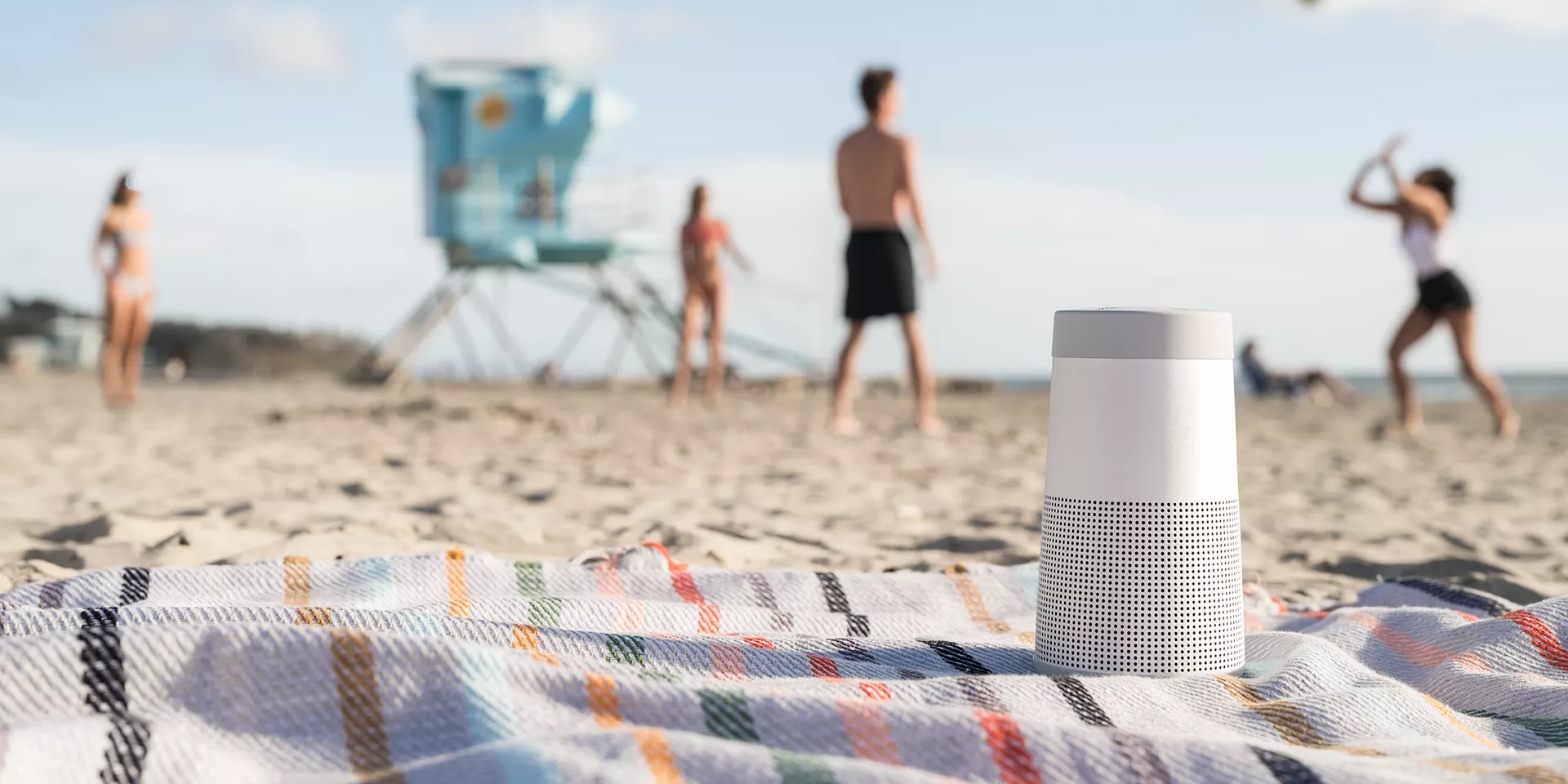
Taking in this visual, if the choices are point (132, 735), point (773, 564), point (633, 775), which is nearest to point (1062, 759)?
point (633, 775)

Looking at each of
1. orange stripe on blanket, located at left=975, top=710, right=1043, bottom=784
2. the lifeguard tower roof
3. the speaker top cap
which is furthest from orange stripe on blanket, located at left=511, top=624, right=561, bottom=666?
the lifeguard tower roof

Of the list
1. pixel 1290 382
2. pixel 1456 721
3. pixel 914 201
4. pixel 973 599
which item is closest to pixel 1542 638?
pixel 1456 721

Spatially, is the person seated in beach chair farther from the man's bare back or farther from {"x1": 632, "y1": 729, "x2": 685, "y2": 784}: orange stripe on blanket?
{"x1": 632, "y1": 729, "x2": 685, "y2": 784}: orange stripe on blanket

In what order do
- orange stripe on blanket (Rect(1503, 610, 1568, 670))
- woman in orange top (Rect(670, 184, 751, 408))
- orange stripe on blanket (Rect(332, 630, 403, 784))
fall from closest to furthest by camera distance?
orange stripe on blanket (Rect(332, 630, 403, 784)) → orange stripe on blanket (Rect(1503, 610, 1568, 670)) → woman in orange top (Rect(670, 184, 751, 408))

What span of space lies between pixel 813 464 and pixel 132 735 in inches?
139

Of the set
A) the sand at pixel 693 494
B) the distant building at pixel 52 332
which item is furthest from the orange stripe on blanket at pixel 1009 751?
the distant building at pixel 52 332

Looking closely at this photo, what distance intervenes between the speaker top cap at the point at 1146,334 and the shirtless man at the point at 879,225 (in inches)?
160

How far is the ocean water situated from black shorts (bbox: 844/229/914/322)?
36.5 ft

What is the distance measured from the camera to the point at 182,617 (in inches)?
58.7

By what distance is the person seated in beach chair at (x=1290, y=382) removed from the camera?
14.1 meters

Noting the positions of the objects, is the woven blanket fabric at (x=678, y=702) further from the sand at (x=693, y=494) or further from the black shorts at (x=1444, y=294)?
the black shorts at (x=1444, y=294)

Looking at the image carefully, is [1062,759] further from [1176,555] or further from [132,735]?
[132,735]

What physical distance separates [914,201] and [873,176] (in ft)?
0.77

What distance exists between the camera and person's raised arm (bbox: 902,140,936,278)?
5695 mm
